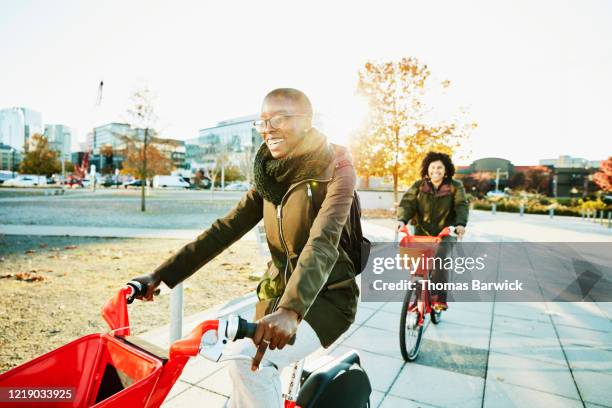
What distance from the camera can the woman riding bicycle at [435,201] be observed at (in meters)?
4.94

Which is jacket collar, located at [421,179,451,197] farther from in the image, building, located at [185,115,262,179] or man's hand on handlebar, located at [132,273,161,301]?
building, located at [185,115,262,179]

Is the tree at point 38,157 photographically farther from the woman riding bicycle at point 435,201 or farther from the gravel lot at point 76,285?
the woman riding bicycle at point 435,201

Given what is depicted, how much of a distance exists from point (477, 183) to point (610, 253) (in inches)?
2189

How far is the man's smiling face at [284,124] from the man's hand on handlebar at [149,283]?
0.85m

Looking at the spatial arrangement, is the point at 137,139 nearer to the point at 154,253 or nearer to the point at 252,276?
the point at 154,253

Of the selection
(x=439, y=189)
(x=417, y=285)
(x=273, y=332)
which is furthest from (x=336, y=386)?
(x=439, y=189)

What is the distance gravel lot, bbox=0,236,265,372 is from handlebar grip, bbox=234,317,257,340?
348 cm

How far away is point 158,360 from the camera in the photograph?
48.1 inches

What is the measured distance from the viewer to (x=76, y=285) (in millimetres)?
6047

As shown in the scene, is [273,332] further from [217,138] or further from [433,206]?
[217,138]

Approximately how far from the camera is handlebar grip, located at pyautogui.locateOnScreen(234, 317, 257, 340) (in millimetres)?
1219

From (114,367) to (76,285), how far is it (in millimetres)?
5390

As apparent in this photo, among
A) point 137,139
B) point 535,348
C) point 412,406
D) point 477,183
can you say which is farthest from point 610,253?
point 477,183

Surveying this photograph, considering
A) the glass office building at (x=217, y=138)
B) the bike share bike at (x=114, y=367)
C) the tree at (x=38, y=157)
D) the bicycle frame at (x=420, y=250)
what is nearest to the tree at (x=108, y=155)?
the tree at (x=38, y=157)
